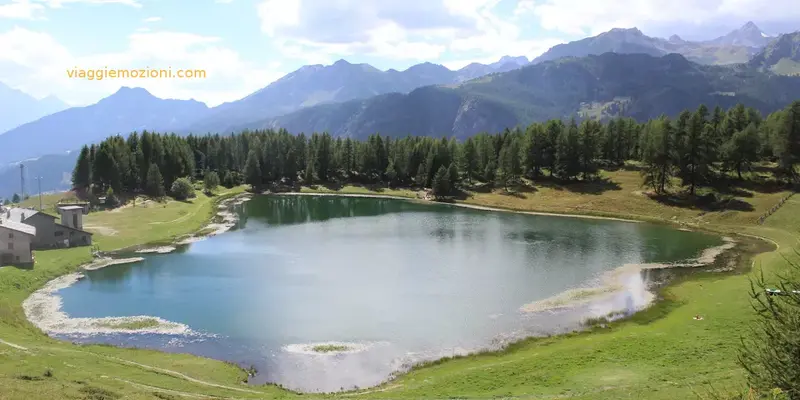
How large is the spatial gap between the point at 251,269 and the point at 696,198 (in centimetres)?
9093

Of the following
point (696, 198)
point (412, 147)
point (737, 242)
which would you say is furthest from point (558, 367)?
point (412, 147)

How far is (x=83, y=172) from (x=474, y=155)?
102355 millimetres

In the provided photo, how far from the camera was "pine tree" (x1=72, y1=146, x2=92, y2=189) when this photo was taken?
124125 millimetres

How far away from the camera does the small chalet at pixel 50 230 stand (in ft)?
240

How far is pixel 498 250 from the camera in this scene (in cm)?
7962

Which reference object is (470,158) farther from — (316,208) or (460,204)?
(316,208)

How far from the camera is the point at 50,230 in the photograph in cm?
7425

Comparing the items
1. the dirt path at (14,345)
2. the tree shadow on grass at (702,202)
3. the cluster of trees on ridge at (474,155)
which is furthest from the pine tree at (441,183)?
the dirt path at (14,345)

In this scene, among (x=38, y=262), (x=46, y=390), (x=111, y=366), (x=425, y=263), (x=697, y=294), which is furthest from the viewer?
(x=425, y=263)

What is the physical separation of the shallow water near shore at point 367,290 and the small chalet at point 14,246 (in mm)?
7391

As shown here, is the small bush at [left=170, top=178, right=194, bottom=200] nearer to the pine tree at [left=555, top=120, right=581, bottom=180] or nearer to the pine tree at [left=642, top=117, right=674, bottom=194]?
the pine tree at [left=555, top=120, right=581, bottom=180]

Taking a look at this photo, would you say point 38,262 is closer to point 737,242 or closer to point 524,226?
point 524,226

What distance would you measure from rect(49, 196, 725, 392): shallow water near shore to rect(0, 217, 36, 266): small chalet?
7.39 meters

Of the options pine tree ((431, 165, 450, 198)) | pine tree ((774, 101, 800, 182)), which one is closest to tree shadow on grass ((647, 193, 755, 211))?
pine tree ((774, 101, 800, 182))
